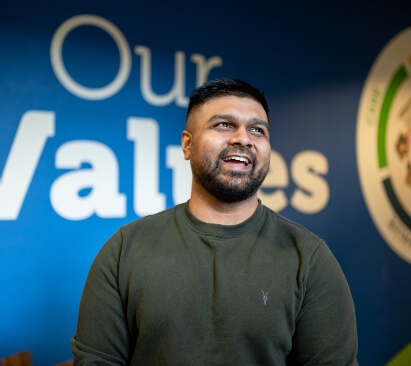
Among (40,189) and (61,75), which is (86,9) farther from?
(40,189)

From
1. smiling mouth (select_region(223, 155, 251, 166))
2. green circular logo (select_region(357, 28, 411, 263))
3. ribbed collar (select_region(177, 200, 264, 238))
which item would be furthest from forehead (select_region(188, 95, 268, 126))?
green circular logo (select_region(357, 28, 411, 263))

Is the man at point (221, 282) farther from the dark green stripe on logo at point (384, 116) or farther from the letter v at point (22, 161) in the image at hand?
the dark green stripe on logo at point (384, 116)

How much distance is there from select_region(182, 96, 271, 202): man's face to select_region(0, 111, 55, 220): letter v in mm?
999

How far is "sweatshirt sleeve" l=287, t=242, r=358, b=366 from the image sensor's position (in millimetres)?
1119

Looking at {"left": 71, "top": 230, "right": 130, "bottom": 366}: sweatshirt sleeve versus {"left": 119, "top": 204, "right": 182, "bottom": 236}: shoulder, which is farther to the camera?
{"left": 119, "top": 204, "right": 182, "bottom": 236}: shoulder

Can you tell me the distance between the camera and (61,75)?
6.93 feet

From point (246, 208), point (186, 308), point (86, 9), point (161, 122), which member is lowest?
point (186, 308)

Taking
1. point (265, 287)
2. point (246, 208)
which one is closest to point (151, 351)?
point (265, 287)

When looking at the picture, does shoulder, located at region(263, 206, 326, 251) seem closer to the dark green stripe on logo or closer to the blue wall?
the blue wall

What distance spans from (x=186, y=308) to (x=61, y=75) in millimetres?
1352

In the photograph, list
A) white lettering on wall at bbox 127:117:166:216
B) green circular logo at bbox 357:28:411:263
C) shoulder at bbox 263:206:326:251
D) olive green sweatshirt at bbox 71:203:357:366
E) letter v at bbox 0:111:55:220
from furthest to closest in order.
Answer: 1. green circular logo at bbox 357:28:411:263
2. white lettering on wall at bbox 127:117:166:216
3. letter v at bbox 0:111:55:220
4. shoulder at bbox 263:206:326:251
5. olive green sweatshirt at bbox 71:203:357:366

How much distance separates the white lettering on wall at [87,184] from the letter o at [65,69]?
0.22 metres

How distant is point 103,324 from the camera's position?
1151 mm

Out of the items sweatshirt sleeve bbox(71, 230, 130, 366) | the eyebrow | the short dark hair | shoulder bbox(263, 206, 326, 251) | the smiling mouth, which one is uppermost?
the short dark hair
